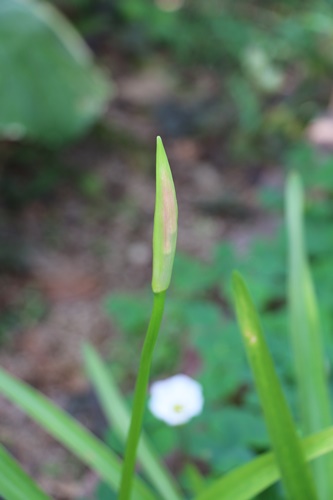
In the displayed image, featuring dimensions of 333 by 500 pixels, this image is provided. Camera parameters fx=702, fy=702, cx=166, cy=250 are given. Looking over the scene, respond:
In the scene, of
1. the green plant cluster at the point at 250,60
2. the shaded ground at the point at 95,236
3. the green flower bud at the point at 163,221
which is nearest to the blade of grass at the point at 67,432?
the green flower bud at the point at 163,221

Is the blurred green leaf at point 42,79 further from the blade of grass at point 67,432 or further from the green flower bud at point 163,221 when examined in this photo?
the green flower bud at point 163,221

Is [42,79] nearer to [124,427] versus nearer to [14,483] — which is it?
[124,427]

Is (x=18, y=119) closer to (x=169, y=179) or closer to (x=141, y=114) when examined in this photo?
(x=141, y=114)

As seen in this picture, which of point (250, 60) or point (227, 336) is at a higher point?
point (250, 60)

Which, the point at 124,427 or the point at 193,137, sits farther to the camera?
the point at 193,137

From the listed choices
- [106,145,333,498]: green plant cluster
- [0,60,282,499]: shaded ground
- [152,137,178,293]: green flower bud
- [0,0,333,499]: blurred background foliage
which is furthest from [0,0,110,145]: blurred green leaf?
[152,137,178,293]: green flower bud

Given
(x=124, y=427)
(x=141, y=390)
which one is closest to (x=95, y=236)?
(x=124, y=427)

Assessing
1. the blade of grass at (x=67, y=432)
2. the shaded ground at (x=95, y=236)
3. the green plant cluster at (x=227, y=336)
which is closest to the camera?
the blade of grass at (x=67, y=432)
